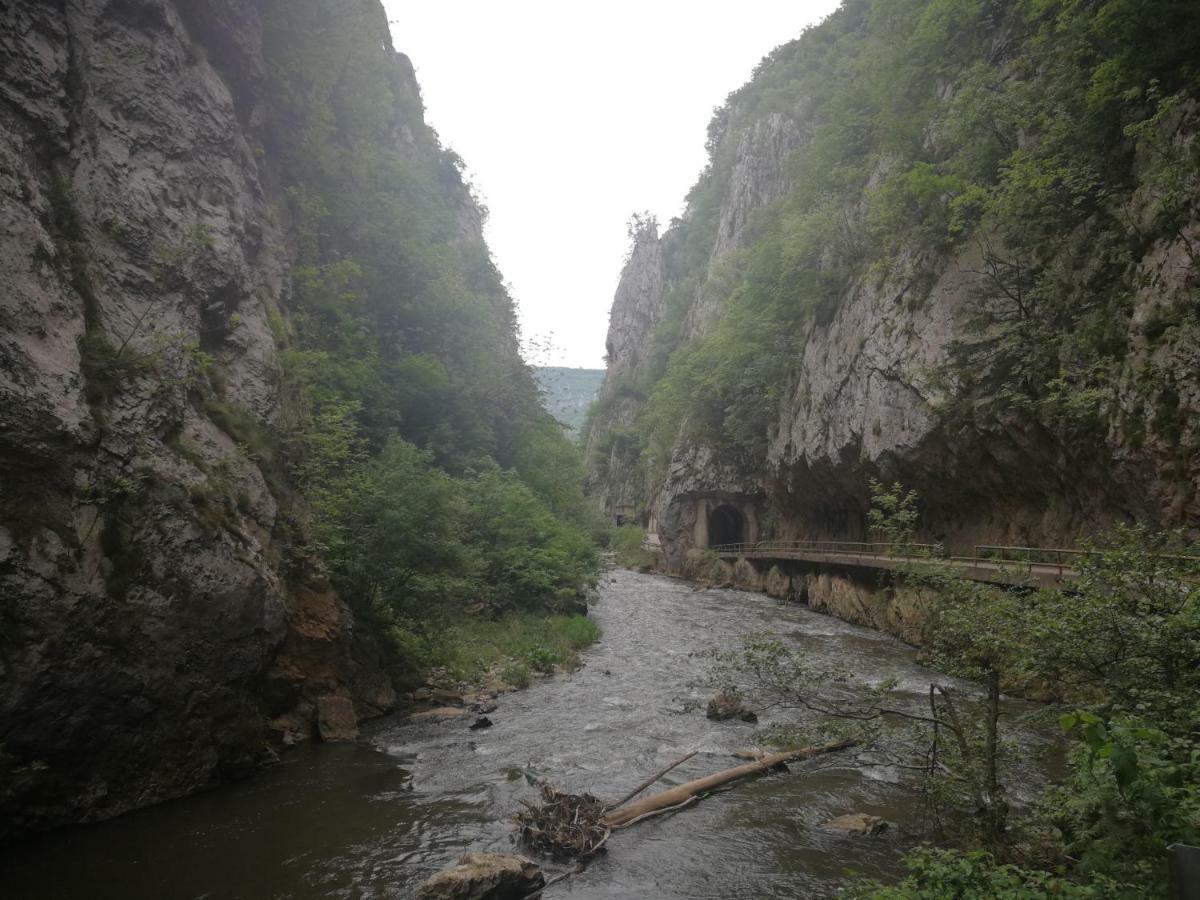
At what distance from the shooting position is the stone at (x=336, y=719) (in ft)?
36.3

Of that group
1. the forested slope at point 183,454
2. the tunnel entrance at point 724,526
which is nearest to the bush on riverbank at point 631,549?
the tunnel entrance at point 724,526

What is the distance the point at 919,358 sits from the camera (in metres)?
21.6

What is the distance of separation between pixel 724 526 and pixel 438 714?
43.2 m

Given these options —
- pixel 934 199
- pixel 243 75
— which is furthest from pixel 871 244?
pixel 243 75

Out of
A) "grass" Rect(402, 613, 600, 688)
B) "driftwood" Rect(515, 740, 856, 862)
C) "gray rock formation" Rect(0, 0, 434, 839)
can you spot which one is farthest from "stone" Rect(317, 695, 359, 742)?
"driftwood" Rect(515, 740, 856, 862)

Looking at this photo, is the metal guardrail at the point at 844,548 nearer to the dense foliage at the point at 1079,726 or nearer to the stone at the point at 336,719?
the dense foliage at the point at 1079,726

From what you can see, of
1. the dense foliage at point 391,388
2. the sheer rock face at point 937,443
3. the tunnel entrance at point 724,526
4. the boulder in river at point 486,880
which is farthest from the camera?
the tunnel entrance at point 724,526

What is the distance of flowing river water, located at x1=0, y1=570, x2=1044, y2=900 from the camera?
6543 millimetres

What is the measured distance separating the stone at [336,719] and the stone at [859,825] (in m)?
7.87

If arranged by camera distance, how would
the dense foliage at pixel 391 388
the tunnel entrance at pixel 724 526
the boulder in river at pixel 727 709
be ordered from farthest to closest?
1. the tunnel entrance at pixel 724 526
2. the dense foliage at pixel 391 388
3. the boulder in river at pixel 727 709

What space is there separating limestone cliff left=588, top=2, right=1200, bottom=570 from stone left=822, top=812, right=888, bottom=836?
8207mm

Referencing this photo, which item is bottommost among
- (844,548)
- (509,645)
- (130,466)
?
(509,645)

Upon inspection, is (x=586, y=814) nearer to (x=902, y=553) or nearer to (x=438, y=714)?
(x=902, y=553)

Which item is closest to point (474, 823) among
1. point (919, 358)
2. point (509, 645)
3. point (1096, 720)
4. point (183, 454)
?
point (183, 454)
